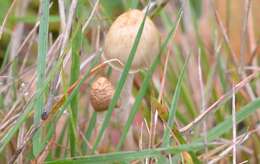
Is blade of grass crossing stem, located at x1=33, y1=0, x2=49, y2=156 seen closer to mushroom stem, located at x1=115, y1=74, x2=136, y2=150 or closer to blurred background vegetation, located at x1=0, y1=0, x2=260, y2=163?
blurred background vegetation, located at x1=0, y1=0, x2=260, y2=163

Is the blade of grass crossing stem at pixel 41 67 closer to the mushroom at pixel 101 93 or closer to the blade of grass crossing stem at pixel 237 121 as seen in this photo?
the mushroom at pixel 101 93

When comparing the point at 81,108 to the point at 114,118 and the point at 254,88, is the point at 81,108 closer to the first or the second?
the point at 114,118

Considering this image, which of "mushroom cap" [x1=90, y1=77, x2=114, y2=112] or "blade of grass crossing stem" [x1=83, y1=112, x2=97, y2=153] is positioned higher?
"mushroom cap" [x1=90, y1=77, x2=114, y2=112]

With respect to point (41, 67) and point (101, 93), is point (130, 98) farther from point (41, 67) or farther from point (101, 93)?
point (41, 67)

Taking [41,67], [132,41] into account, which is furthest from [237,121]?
[41,67]

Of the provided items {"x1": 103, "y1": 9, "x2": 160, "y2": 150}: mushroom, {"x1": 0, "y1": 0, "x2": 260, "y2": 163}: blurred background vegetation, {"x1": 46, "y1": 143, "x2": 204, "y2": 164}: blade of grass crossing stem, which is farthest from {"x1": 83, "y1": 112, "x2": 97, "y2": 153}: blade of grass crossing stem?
{"x1": 46, "y1": 143, "x2": 204, "y2": 164}: blade of grass crossing stem

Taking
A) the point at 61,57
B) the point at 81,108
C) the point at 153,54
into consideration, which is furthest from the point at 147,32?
the point at 81,108
